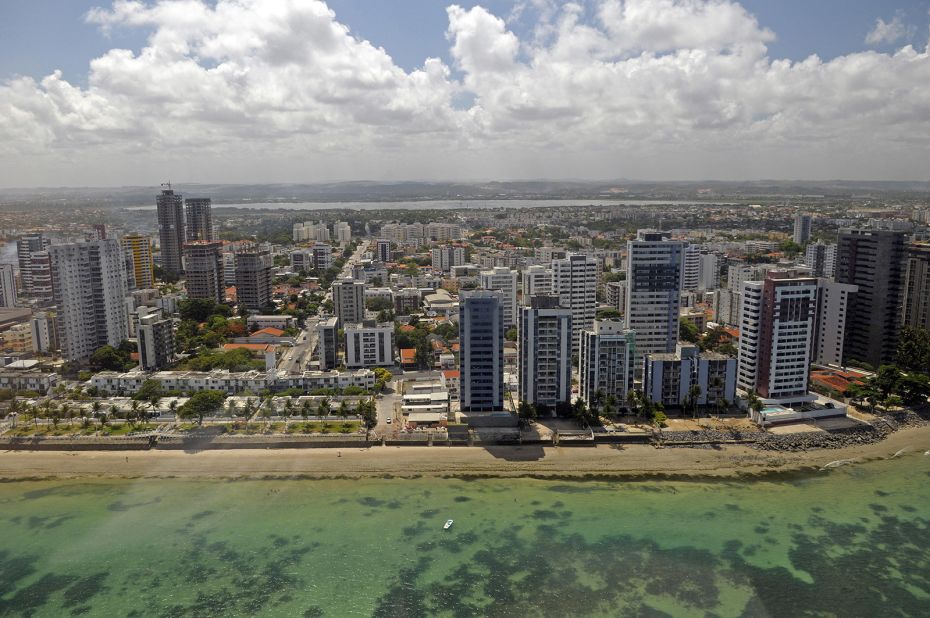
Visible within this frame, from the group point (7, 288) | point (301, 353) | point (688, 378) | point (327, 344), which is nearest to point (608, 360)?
point (688, 378)

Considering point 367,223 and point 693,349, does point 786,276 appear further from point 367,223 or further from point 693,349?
point 367,223

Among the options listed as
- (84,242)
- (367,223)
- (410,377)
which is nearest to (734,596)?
(410,377)

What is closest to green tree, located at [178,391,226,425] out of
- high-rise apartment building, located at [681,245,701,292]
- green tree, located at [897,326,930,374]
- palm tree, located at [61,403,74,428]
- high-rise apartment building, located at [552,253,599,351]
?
palm tree, located at [61,403,74,428]

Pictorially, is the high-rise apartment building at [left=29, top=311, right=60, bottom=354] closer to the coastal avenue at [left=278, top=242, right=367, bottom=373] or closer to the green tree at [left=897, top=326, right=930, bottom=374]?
the coastal avenue at [left=278, top=242, right=367, bottom=373]

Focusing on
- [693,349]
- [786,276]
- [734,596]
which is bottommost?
[734,596]

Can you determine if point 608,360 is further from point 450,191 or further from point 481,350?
point 450,191

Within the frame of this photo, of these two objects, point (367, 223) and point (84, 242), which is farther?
point (367, 223)
